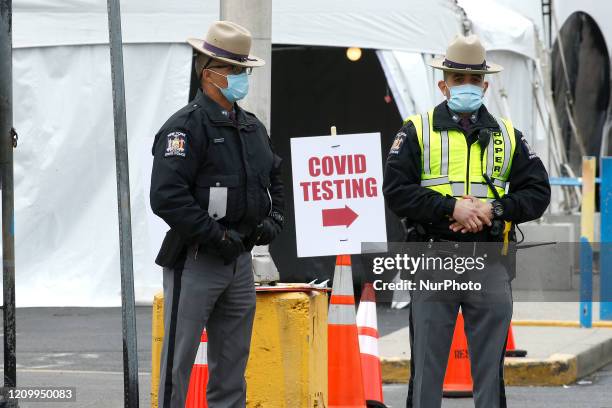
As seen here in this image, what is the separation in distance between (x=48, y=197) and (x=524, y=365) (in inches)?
260

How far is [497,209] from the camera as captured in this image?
18.7 ft

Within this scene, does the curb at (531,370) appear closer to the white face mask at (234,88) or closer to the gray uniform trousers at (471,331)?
the gray uniform trousers at (471,331)

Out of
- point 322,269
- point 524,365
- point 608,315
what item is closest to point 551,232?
point 322,269

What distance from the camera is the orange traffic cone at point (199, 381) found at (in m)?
6.30

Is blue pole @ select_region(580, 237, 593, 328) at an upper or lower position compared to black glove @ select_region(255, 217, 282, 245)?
lower

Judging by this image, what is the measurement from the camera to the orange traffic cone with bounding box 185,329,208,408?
630 centimetres

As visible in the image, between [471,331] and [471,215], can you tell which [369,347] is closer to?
[471,331]

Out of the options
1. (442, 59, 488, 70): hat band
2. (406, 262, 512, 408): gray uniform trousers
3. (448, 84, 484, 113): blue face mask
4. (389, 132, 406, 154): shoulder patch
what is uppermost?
(442, 59, 488, 70): hat band

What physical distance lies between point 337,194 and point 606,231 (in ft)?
15.4

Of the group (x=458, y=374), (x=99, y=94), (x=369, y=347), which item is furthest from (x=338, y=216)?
(x=99, y=94)

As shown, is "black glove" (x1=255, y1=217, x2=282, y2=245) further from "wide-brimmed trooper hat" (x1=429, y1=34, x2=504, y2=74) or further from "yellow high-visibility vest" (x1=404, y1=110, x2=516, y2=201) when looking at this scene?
"wide-brimmed trooper hat" (x1=429, y1=34, x2=504, y2=74)

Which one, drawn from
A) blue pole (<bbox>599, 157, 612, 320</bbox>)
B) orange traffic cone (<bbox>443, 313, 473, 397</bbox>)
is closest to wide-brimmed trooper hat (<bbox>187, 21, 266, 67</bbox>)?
orange traffic cone (<bbox>443, 313, 473, 397</bbox>)

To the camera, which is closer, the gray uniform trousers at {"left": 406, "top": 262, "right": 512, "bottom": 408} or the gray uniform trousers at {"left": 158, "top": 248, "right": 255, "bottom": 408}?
the gray uniform trousers at {"left": 158, "top": 248, "right": 255, "bottom": 408}

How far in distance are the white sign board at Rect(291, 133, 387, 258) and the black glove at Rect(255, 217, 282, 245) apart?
172 centimetres
